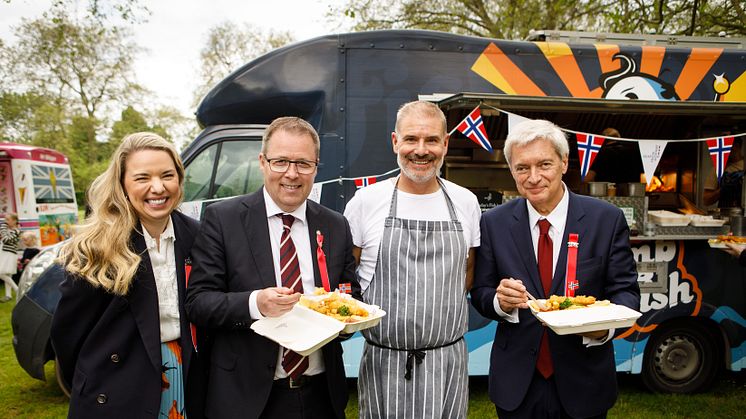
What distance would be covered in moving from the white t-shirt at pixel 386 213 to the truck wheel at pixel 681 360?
2988 millimetres

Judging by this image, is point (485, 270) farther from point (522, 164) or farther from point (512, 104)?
point (512, 104)

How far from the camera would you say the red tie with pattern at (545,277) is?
2141 mm

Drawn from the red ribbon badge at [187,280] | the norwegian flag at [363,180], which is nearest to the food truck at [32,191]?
the norwegian flag at [363,180]

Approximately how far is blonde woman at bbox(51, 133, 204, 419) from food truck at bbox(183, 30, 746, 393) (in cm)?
210

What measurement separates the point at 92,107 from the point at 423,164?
2803cm

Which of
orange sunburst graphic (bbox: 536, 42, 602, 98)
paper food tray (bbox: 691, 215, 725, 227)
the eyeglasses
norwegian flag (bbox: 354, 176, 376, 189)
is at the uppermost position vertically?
orange sunburst graphic (bbox: 536, 42, 602, 98)

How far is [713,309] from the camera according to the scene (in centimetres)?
420

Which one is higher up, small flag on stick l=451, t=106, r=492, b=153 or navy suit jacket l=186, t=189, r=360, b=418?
small flag on stick l=451, t=106, r=492, b=153

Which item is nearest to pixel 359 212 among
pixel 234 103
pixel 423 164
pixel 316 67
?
pixel 423 164

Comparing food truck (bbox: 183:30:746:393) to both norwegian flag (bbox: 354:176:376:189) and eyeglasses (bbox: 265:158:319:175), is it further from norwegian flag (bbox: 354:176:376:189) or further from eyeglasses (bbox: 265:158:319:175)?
eyeglasses (bbox: 265:158:319:175)

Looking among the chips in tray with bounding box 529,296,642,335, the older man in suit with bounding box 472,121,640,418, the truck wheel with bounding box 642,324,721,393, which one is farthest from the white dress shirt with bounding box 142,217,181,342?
the truck wheel with bounding box 642,324,721,393

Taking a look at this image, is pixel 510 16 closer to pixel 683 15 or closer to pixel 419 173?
pixel 683 15

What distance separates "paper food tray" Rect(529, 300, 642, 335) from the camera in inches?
72.9

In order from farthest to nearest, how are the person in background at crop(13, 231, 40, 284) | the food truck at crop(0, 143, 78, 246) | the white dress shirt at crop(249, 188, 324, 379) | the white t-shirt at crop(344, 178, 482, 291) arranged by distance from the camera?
the food truck at crop(0, 143, 78, 246) → the person in background at crop(13, 231, 40, 284) → the white t-shirt at crop(344, 178, 482, 291) → the white dress shirt at crop(249, 188, 324, 379)
